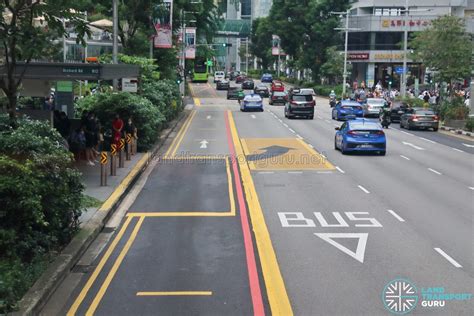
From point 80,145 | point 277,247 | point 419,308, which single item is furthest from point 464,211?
point 80,145

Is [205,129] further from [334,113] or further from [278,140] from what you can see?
[334,113]

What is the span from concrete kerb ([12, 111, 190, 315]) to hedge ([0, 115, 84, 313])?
0.13 metres

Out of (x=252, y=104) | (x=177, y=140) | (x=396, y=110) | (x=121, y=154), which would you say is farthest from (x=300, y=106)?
(x=121, y=154)

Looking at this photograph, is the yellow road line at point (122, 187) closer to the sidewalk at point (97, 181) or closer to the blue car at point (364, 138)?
the sidewalk at point (97, 181)

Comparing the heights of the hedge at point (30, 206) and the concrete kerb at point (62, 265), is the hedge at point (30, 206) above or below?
above

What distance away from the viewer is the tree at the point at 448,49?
1831 inches

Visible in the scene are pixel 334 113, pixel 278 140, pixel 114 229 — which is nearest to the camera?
pixel 114 229

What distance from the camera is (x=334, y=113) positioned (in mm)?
50094

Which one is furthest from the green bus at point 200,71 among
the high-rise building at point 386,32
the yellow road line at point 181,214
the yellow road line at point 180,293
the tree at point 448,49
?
the yellow road line at point 180,293

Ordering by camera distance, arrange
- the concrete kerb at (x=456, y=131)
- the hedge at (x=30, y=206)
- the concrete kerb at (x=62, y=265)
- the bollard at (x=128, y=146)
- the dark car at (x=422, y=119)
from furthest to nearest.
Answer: the dark car at (x=422, y=119) < the concrete kerb at (x=456, y=131) < the bollard at (x=128, y=146) < the hedge at (x=30, y=206) < the concrete kerb at (x=62, y=265)

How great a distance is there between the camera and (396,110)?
48.1 meters

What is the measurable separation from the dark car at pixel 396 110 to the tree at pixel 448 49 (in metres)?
3.46

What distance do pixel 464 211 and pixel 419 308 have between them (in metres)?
7.47

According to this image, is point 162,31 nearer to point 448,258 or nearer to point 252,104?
point 252,104
